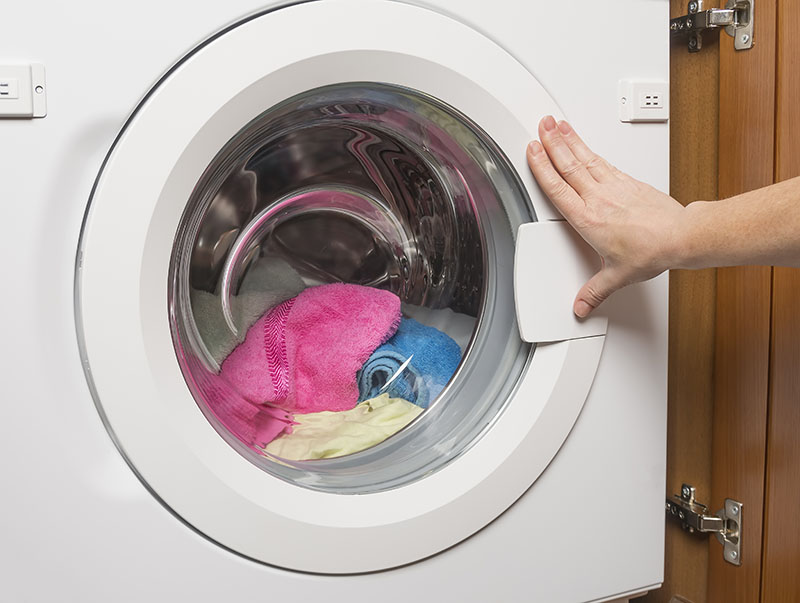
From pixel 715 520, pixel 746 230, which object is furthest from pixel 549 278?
pixel 715 520

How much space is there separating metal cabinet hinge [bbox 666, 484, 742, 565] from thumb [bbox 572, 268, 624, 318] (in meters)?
0.33

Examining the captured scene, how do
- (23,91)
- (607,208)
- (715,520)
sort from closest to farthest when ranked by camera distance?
(23,91), (607,208), (715,520)

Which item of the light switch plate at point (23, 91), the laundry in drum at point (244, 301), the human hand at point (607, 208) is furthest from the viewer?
the laundry in drum at point (244, 301)

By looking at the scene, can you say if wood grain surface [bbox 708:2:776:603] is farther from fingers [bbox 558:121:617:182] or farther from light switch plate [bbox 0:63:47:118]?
light switch plate [bbox 0:63:47:118]

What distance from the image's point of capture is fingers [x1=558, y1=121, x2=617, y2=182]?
0.68 meters

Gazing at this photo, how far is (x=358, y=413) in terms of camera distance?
2.59 feet

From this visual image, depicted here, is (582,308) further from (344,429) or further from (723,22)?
(723,22)

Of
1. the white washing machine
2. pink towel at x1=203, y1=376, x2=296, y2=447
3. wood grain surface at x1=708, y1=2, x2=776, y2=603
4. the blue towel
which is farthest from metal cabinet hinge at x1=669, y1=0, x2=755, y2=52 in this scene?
pink towel at x1=203, y1=376, x2=296, y2=447

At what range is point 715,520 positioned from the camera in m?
0.86

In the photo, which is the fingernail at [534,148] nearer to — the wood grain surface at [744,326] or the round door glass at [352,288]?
the round door glass at [352,288]

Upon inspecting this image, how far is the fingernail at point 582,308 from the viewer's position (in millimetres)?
696

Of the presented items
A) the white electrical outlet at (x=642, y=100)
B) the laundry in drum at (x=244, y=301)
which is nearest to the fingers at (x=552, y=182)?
the white electrical outlet at (x=642, y=100)

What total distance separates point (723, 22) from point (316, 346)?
566mm

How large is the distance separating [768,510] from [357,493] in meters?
0.46
